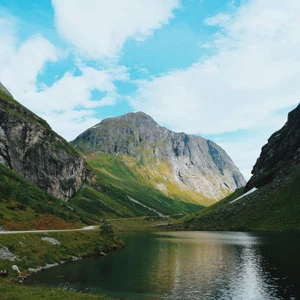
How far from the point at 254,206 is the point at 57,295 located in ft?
578

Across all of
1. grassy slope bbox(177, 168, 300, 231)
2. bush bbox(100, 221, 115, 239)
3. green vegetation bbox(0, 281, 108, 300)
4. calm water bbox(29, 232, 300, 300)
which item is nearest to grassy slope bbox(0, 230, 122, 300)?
green vegetation bbox(0, 281, 108, 300)

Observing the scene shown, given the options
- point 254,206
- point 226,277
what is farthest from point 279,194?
point 226,277

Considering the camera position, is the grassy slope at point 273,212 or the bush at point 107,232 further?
the grassy slope at point 273,212

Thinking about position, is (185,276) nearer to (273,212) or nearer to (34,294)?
(34,294)

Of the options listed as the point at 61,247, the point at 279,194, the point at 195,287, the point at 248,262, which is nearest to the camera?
the point at 195,287

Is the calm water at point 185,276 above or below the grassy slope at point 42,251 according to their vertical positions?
below

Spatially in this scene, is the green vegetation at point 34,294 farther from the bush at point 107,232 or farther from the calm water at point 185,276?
the bush at point 107,232

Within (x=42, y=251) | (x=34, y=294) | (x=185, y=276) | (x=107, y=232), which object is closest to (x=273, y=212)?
(x=107, y=232)

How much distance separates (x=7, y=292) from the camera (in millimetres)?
36250

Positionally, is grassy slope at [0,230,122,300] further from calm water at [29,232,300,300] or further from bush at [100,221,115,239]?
calm water at [29,232,300,300]

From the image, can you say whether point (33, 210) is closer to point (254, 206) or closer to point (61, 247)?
point (61, 247)

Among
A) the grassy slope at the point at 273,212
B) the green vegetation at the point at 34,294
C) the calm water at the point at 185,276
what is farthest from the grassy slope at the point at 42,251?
the grassy slope at the point at 273,212

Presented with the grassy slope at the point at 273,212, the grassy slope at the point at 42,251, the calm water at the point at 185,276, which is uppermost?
the grassy slope at the point at 273,212

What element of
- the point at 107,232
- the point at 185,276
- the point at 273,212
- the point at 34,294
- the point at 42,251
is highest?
the point at 273,212
